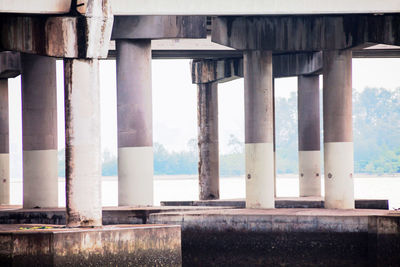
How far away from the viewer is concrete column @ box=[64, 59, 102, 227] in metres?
Result: 24.5

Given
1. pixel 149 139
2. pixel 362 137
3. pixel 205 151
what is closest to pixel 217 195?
pixel 205 151

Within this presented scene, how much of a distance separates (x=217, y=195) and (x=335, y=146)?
12.5 metres

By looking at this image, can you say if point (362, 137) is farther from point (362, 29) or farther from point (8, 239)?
point (8, 239)

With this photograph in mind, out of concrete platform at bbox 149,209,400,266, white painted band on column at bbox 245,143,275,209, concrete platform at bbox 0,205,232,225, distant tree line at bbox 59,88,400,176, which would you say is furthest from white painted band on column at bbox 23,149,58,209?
distant tree line at bbox 59,88,400,176

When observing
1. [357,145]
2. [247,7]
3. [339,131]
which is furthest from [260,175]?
[357,145]

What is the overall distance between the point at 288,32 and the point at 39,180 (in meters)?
11.4

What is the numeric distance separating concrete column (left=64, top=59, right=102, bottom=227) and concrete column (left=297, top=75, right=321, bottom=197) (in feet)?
68.9

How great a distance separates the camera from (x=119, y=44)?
116 ft

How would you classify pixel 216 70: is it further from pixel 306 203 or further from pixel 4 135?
pixel 4 135

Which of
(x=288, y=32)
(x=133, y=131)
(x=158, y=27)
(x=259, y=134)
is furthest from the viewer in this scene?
(x=288, y=32)

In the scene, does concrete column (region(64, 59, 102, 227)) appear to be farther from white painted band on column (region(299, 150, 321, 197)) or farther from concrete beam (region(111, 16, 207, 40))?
white painted band on column (region(299, 150, 321, 197))

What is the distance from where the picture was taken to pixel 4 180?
1789 inches

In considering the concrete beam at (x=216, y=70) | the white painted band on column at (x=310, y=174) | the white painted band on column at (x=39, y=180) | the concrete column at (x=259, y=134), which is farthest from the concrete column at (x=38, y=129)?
the white painted band on column at (x=310, y=174)

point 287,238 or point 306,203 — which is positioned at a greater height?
point 306,203
